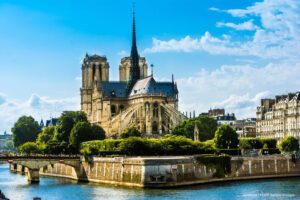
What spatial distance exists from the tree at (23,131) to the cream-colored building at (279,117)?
53736 millimetres

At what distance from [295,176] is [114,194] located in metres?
31.7

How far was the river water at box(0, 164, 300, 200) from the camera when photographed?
63.0 metres

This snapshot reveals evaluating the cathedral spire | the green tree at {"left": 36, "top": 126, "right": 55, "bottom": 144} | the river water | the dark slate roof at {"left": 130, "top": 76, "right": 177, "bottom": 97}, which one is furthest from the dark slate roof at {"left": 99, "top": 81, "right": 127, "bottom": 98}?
the river water

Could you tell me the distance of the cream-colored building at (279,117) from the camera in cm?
11919

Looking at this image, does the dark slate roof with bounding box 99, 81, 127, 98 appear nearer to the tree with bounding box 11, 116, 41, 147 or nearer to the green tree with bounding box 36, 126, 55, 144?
the green tree with bounding box 36, 126, 55, 144

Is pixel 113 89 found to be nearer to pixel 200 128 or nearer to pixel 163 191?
pixel 200 128

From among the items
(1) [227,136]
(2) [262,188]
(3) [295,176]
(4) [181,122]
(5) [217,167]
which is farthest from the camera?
(4) [181,122]

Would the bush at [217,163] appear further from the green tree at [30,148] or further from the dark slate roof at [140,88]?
the green tree at [30,148]

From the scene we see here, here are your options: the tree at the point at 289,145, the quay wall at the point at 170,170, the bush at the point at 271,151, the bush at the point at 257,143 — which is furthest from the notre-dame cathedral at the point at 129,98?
the quay wall at the point at 170,170

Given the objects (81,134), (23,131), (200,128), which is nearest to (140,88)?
(200,128)

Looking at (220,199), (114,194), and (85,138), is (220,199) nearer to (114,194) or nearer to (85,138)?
(114,194)

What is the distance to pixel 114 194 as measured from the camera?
65.8 metres

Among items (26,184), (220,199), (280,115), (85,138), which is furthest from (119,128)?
(220,199)

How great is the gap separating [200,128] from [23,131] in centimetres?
5797
